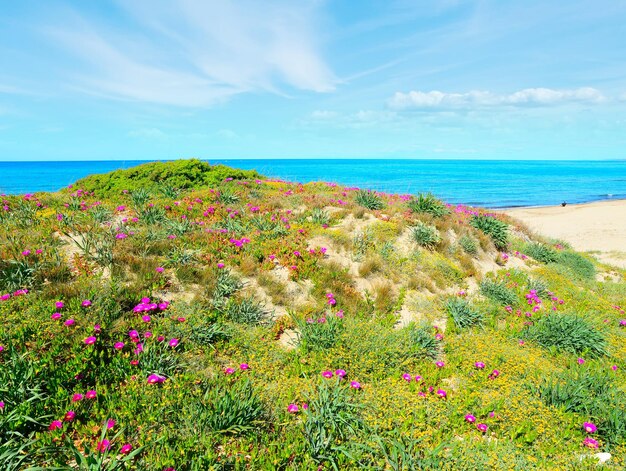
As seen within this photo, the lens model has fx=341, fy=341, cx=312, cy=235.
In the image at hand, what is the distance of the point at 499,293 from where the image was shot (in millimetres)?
9766

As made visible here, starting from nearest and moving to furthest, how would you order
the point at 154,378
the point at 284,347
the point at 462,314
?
the point at 154,378 < the point at 284,347 < the point at 462,314

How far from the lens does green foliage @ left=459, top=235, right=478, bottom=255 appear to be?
39.5 feet

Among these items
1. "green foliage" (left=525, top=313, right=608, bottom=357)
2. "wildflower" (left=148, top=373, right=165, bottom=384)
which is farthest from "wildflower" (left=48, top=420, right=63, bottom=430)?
"green foliage" (left=525, top=313, right=608, bottom=357)

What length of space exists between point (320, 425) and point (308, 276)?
451 centimetres

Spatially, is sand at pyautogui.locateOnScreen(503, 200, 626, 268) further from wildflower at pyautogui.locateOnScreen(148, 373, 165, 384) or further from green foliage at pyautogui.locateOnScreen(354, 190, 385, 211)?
wildflower at pyautogui.locateOnScreen(148, 373, 165, 384)

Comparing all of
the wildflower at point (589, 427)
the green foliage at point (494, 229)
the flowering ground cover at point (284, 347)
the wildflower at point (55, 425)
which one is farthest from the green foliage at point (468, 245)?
the wildflower at point (55, 425)

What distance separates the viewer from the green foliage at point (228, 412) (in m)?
4.36

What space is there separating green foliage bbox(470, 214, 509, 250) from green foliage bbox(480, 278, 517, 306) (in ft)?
12.6

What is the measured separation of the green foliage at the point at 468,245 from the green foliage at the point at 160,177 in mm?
10712

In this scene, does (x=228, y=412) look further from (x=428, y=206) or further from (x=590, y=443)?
(x=428, y=206)

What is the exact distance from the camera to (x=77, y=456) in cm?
354

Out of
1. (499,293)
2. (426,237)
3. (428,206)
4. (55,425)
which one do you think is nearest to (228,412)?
(55,425)

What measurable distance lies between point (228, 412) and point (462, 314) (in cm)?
623

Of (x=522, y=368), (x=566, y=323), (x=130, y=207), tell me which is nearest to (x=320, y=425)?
(x=522, y=368)
